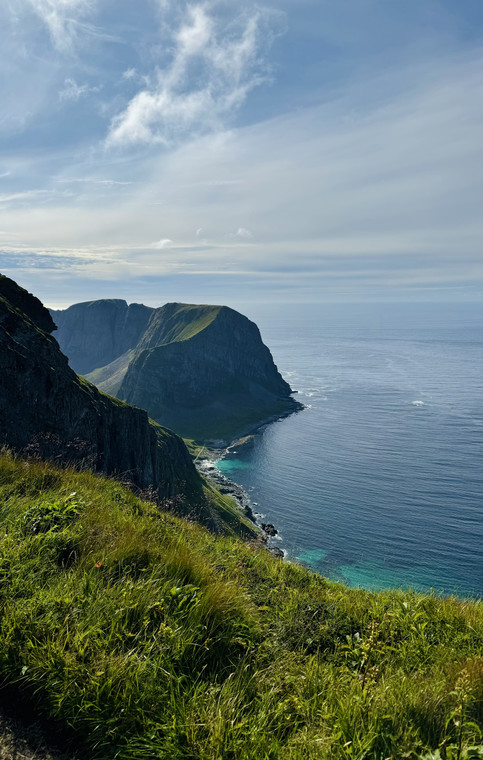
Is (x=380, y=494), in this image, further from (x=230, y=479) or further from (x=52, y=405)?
(x=52, y=405)

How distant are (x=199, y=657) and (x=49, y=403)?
5607 centimetres

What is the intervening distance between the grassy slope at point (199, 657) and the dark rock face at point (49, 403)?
25589mm

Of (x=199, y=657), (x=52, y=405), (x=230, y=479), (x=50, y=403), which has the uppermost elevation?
(x=199, y=657)

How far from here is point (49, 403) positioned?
2110 inches

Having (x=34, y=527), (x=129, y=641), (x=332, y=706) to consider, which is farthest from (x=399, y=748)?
(x=34, y=527)

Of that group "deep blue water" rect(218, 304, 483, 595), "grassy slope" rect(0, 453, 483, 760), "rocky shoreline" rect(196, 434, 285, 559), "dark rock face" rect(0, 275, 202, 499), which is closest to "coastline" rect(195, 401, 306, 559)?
"rocky shoreline" rect(196, 434, 285, 559)

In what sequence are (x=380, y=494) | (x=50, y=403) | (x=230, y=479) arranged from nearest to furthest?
(x=50, y=403) < (x=380, y=494) < (x=230, y=479)

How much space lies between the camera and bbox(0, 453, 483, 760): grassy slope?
351cm

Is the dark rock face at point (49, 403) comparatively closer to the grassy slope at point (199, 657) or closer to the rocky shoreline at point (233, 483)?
the grassy slope at point (199, 657)

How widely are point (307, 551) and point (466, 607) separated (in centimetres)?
8564

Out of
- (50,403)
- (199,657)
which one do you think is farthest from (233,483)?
(199,657)

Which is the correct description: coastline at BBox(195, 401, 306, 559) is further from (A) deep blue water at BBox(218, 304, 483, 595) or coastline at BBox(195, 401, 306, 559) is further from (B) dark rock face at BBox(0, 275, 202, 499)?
(B) dark rock face at BBox(0, 275, 202, 499)

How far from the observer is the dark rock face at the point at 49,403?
153ft

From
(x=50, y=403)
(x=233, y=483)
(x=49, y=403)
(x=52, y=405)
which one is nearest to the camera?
Result: (x=49, y=403)
